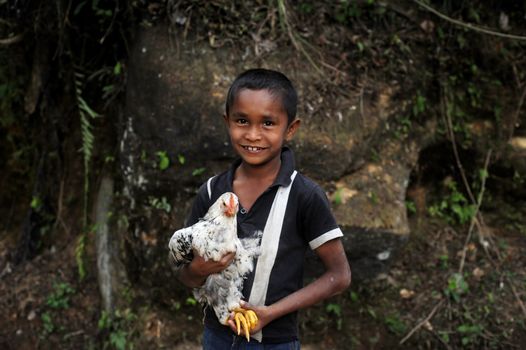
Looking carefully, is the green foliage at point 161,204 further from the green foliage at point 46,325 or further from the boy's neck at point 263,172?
the boy's neck at point 263,172

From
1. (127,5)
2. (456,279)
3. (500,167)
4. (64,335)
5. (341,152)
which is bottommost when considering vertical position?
(64,335)

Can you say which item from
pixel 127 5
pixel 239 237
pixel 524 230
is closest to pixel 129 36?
pixel 127 5

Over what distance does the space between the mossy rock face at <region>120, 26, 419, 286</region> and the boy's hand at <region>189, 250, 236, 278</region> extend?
1.73 m

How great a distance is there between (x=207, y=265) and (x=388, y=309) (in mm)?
2417

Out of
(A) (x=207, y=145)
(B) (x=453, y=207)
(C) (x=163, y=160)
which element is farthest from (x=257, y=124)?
(B) (x=453, y=207)

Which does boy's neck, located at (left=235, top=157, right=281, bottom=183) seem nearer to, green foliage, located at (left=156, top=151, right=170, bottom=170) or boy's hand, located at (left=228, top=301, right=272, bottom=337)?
boy's hand, located at (left=228, top=301, right=272, bottom=337)

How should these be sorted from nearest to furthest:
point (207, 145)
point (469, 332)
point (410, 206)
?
point (207, 145) < point (469, 332) < point (410, 206)

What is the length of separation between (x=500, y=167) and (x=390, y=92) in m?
1.21

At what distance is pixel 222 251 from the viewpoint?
1.86m

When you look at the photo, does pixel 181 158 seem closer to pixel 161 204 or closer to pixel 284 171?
pixel 161 204

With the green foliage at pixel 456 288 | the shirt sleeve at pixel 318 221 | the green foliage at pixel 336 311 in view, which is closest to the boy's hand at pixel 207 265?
the shirt sleeve at pixel 318 221

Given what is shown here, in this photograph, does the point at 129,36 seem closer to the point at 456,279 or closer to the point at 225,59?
the point at 225,59

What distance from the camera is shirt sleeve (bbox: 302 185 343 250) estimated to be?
6.37ft

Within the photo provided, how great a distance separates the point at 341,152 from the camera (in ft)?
12.1
